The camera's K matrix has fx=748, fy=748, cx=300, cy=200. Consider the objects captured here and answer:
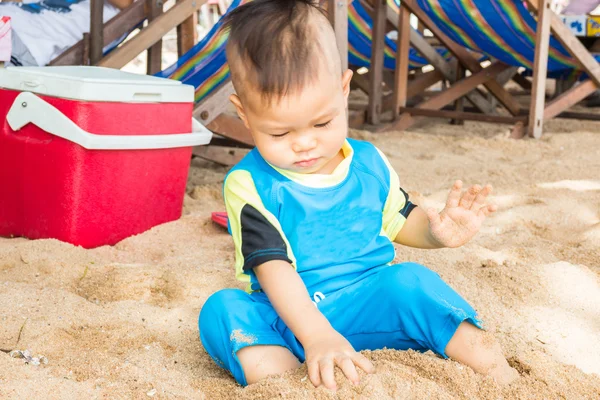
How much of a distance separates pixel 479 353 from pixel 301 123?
550mm

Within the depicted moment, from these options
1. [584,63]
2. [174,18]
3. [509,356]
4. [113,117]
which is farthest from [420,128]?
[509,356]

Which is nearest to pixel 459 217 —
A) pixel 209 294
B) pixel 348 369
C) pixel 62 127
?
pixel 348 369

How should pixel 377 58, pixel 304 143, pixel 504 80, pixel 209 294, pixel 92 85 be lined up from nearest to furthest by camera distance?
pixel 304 143
pixel 209 294
pixel 92 85
pixel 377 58
pixel 504 80

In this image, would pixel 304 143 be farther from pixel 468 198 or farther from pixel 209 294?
pixel 209 294

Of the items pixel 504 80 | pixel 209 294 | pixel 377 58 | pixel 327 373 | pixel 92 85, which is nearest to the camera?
pixel 327 373

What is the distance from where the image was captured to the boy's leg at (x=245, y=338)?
1415 millimetres

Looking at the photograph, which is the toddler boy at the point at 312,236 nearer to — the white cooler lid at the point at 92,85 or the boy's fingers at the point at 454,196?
the boy's fingers at the point at 454,196

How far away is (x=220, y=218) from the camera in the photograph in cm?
257

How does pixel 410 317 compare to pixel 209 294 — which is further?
pixel 209 294

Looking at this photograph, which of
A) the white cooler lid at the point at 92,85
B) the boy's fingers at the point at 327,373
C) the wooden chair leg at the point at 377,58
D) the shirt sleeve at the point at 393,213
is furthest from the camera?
the wooden chair leg at the point at 377,58

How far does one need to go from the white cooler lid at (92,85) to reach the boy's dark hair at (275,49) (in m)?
1.00

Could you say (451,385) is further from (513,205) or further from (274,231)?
(513,205)

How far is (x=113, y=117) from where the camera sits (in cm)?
235

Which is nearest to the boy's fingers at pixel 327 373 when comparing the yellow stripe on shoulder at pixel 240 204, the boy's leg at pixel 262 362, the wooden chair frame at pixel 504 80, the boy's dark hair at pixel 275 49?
the boy's leg at pixel 262 362
